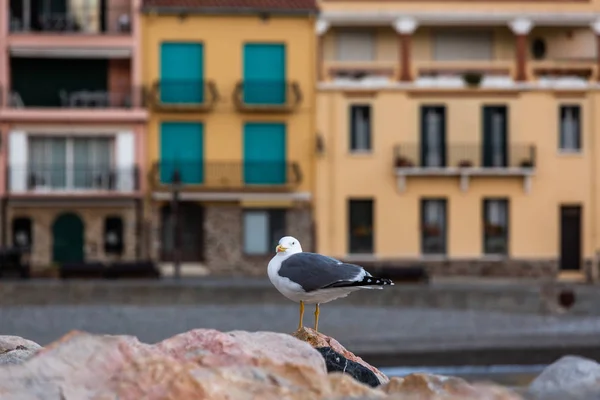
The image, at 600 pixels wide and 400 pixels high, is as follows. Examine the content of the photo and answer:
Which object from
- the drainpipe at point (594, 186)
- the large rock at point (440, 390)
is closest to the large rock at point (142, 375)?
the large rock at point (440, 390)

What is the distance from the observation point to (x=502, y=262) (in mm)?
47188

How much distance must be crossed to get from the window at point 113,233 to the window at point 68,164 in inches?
50.1

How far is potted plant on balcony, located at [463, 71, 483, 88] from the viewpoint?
4706cm

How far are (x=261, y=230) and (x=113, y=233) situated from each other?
17.6 feet

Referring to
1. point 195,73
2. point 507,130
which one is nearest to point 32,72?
point 195,73

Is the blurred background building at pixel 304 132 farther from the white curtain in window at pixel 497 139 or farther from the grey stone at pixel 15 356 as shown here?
the grey stone at pixel 15 356

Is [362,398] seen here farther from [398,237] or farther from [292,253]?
[398,237]

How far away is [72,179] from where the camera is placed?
46312 mm

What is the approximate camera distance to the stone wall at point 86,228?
1800 inches

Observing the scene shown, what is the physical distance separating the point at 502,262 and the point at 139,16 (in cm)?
1600

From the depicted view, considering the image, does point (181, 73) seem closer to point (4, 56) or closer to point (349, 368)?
point (4, 56)

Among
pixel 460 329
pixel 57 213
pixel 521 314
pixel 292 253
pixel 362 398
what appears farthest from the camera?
pixel 57 213

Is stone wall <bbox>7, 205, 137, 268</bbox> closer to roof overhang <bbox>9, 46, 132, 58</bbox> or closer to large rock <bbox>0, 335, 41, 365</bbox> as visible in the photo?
roof overhang <bbox>9, 46, 132, 58</bbox>

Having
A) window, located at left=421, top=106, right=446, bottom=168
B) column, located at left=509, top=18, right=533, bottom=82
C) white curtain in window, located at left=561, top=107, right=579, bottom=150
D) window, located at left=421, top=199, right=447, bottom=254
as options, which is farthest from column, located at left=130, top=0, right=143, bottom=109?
white curtain in window, located at left=561, top=107, right=579, bottom=150
